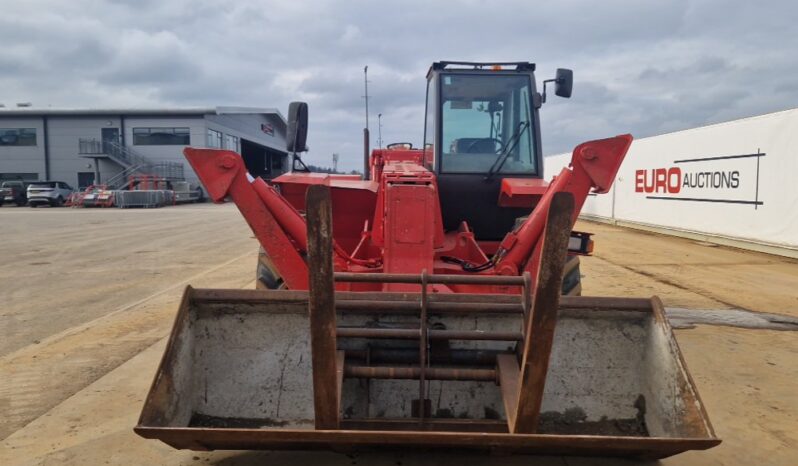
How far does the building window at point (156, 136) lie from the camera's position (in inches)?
1721

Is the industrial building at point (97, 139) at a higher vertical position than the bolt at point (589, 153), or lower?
higher

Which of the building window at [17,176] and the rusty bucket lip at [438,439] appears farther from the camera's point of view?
the building window at [17,176]

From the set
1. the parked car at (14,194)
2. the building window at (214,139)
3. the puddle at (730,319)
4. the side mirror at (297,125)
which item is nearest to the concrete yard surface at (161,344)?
the puddle at (730,319)

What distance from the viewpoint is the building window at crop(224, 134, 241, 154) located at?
1889 inches

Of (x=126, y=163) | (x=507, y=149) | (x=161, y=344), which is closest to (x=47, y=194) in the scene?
(x=126, y=163)

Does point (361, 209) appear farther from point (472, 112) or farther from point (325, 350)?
point (325, 350)

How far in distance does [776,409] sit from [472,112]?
341cm

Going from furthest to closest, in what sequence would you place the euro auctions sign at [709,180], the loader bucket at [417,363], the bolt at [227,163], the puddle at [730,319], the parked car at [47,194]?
the parked car at [47,194], the euro auctions sign at [709,180], the puddle at [730,319], the bolt at [227,163], the loader bucket at [417,363]

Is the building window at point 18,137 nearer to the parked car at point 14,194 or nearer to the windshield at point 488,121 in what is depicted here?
the parked car at point 14,194

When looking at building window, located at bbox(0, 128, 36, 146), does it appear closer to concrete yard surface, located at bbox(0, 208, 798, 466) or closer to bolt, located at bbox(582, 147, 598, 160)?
concrete yard surface, located at bbox(0, 208, 798, 466)

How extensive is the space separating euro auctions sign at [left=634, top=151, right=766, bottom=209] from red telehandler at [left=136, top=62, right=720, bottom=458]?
10833 millimetres

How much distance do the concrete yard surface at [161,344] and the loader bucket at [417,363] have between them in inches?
10.8

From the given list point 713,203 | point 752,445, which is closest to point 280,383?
point 752,445

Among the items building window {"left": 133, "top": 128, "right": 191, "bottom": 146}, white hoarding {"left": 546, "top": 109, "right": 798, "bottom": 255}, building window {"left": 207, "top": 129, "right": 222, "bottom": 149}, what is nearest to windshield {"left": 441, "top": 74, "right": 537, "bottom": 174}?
white hoarding {"left": 546, "top": 109, "right": 798, "bottom": 255}
